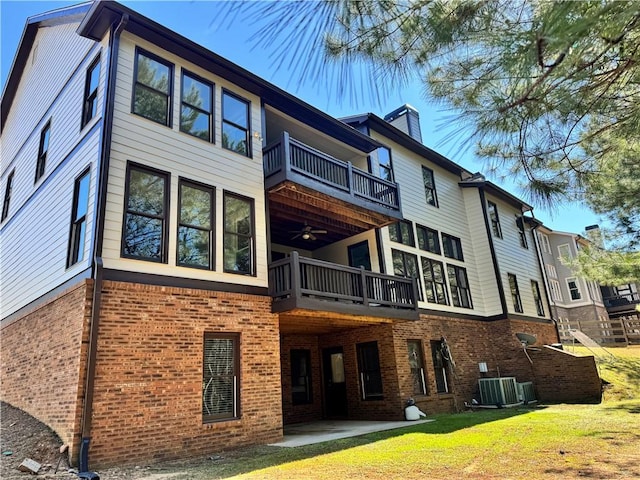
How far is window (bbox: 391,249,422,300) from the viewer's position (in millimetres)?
14016

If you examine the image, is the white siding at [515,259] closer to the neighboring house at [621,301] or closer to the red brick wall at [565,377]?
the red brick wall at [565,377]

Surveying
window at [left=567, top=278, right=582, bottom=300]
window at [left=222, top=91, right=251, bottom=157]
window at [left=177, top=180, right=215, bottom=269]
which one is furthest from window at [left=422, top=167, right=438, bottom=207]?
window at [left=567, top=278, right=582, bottom=300]

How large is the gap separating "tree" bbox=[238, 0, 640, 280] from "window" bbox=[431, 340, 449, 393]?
872 centimetres

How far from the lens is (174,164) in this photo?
8844 millimetres

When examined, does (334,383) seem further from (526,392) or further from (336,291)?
(526,392)

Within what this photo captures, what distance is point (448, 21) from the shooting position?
4.18 m

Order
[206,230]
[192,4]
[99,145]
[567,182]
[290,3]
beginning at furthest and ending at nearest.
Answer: [206,230] < [99,145] < [567,182] < [290,3] < [192,4]

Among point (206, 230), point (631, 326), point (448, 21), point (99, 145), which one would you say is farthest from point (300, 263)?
point (631, 326)

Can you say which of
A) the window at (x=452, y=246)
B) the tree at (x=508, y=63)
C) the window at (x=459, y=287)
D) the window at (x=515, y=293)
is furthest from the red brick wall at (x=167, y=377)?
the window at (x=515, y=293)

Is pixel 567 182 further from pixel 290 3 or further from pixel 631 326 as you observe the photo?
pixel 631 326

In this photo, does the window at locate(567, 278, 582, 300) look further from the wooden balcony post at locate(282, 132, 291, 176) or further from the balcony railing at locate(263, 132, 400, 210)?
the wooden balcony post at locate(282, 132, 291, 176)

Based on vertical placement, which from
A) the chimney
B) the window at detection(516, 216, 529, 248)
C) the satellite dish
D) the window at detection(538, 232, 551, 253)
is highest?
the chimney

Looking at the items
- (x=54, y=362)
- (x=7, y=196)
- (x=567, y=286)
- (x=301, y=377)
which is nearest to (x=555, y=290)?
(x=567, y=286)

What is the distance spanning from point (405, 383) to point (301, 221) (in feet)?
18.2
